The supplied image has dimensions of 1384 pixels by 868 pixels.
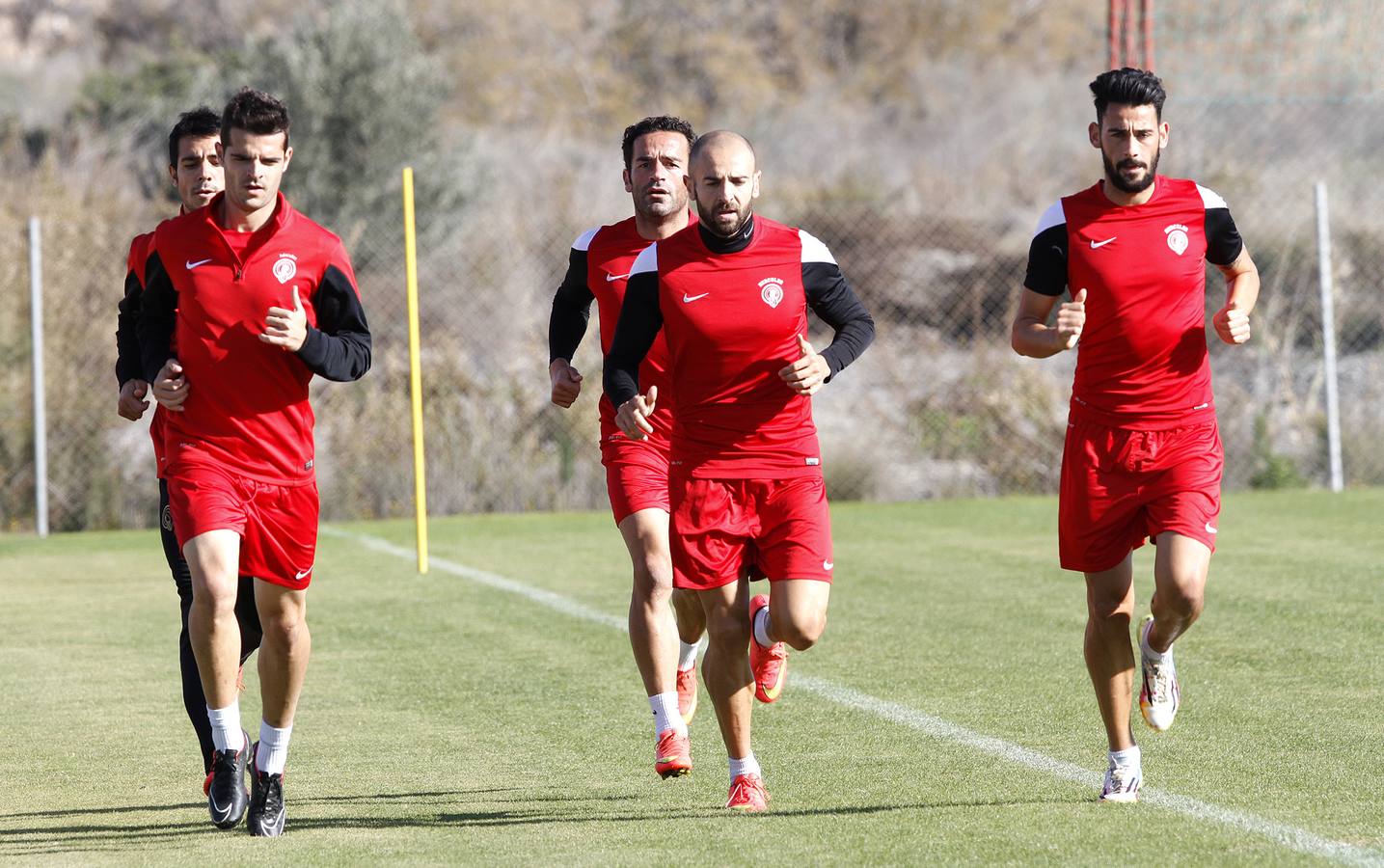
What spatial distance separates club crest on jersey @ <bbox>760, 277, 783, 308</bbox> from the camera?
5910mm

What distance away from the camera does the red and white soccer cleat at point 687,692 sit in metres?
7.21

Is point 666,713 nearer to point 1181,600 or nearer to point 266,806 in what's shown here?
point 266,806

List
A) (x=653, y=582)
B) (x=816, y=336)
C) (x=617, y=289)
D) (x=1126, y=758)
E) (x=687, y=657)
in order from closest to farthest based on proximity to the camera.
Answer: (x=1126, y=758) → (x=653, y=582) → (x=617, y=289) → (x=687, y=657) → (x=816, y=336)

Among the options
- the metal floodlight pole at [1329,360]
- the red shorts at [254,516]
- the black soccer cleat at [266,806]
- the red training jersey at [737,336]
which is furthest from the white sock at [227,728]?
the metal floodlight pole at [1329,360]

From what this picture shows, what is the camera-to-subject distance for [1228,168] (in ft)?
92.1

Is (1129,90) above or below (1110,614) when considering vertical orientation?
above

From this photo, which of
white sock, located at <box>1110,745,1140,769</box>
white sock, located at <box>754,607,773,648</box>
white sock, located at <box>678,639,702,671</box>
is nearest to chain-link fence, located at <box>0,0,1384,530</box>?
white sock, located at <box>678,639,702,671</box>

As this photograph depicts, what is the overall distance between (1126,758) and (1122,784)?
9cm

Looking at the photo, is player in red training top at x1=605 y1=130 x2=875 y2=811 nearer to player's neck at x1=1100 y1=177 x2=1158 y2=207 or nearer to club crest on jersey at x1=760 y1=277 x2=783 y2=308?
club crest on jersey at x1=760 y1=277 x2=783 y2=308

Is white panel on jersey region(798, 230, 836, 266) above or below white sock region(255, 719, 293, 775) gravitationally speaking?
above

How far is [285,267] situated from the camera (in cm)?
586

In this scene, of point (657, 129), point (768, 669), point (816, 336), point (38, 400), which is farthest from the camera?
point (816, 336)

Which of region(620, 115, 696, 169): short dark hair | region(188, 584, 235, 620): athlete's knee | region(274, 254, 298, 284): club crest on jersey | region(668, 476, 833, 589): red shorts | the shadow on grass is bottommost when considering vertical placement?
the shadow on grass

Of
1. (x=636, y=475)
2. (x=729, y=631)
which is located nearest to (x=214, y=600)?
(x=729, y=631)
